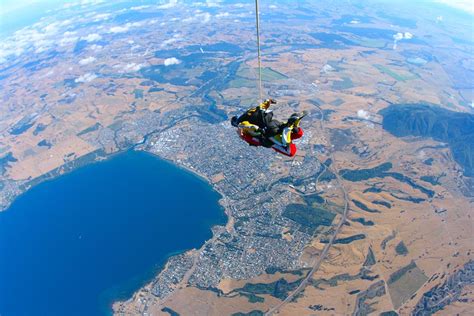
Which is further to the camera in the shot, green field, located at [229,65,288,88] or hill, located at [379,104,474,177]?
green field, located at [229,65,288,88]

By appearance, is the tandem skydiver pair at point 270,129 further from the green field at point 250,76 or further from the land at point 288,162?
the green field at point 250,76

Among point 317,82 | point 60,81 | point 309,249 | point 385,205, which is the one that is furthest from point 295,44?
point 309,249

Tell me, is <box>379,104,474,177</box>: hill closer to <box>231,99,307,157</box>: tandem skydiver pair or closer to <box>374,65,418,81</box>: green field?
<box>374,65,418,81</box>: green field

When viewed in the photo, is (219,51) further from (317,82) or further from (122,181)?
(122,181)

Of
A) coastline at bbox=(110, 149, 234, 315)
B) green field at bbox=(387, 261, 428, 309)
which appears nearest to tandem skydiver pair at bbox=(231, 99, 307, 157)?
coastline at bbox=(110, 149, 234, 315)

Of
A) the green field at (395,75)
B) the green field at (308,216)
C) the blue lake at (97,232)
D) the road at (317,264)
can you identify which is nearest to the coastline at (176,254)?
the blue lake at (97,232)
